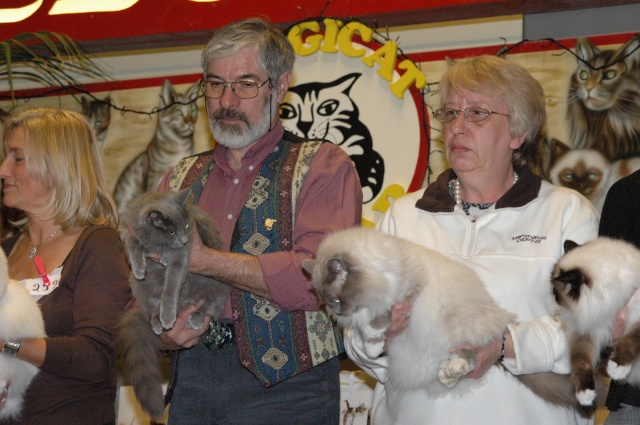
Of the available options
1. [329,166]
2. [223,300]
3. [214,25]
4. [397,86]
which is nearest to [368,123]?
[397,86]

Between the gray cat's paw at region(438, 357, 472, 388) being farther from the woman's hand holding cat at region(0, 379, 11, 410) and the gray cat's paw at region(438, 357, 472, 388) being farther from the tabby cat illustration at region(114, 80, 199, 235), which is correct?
the tabby cat illustration at region(114, 80, 199, 235)

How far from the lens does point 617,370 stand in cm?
211

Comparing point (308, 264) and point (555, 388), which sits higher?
point (308, 264)

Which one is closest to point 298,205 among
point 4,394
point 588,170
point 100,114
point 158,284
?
point 158,284

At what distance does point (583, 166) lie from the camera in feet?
12.4

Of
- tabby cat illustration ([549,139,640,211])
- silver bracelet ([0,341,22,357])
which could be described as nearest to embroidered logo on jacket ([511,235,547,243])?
tabby cat illustration ([549,139,640,211])

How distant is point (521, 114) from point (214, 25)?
2.27 meters

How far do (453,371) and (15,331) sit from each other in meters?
1.48

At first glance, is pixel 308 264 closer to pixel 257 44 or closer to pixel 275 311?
pixel 275 311

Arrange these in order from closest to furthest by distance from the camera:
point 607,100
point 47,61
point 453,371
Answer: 1. point 453,371
2. point 607,100
3. point 47,61

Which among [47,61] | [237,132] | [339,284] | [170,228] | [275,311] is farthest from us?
[47,61]

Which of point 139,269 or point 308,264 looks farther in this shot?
point 139,269

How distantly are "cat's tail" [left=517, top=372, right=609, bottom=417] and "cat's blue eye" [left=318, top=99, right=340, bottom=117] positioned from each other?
219 centimetres

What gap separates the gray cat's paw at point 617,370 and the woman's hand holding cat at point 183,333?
1261mm
